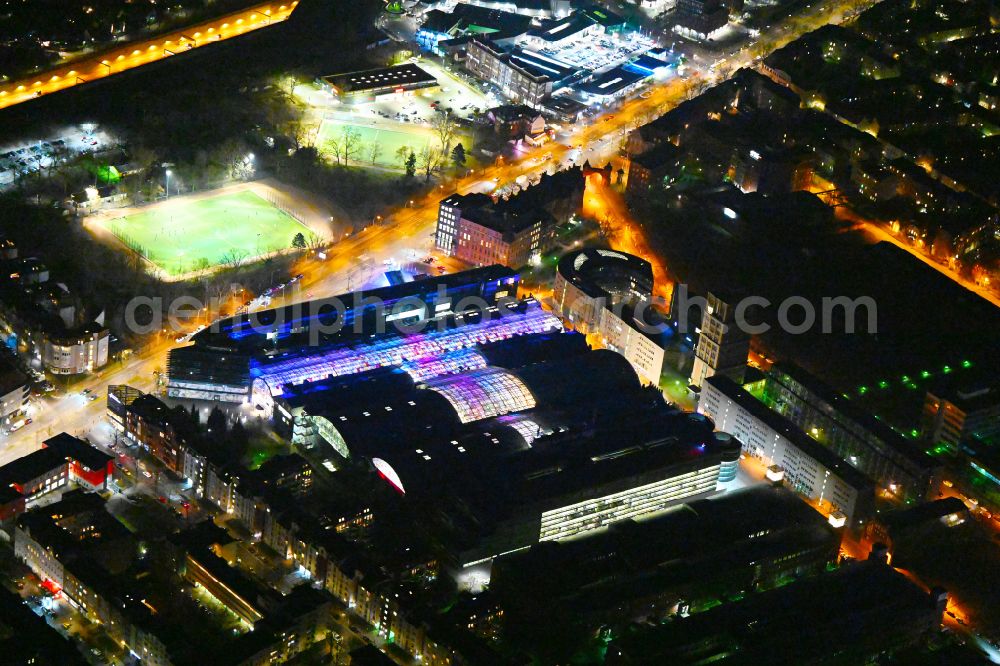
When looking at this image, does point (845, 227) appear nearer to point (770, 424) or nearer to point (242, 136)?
point (770, 424)

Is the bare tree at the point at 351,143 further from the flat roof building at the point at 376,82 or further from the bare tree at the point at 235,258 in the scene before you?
the bare tree at the point at 235,258

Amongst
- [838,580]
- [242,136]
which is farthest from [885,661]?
[242,136]

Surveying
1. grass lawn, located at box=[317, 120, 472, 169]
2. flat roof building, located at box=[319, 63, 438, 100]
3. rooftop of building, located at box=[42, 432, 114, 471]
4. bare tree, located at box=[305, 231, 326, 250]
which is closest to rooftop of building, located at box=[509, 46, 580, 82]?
flat roof building, located at box=[319, 63, 438, 100]

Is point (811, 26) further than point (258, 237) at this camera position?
Yes

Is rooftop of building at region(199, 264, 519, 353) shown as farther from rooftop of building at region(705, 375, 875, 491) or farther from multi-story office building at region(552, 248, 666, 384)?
rooftop of building at region(705, 375, 875, 491)

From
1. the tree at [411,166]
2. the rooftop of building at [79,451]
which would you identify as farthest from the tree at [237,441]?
the tree at [411,166]

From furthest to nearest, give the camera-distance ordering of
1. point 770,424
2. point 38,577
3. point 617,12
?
point 617,12 < point 770,424 < point 38,577

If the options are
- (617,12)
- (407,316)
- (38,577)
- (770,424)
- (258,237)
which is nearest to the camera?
(38,577)
